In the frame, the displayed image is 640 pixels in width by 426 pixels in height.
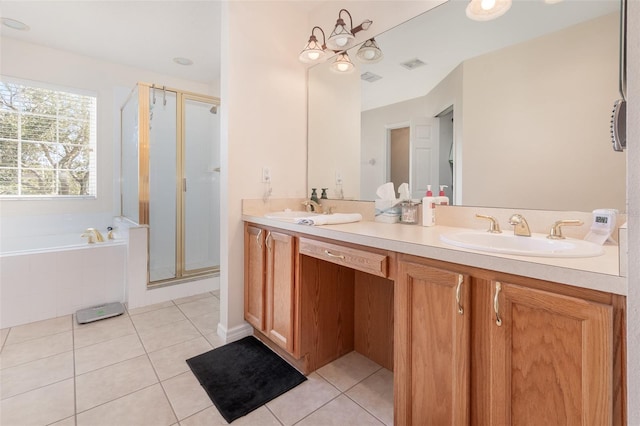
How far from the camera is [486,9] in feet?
4.63

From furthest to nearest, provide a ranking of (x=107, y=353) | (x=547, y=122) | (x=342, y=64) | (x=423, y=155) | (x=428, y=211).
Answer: (x=342, y=64), (x=107, y=353), (x=423, y=155), (x=428, y=211), (x=547, y=122)

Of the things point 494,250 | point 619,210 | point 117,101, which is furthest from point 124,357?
point 117,101

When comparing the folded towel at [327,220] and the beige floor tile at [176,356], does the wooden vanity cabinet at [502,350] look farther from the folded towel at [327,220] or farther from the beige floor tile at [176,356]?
the beige floor tile at [176,356]

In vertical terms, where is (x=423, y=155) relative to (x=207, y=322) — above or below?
above

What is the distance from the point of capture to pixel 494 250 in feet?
2.92

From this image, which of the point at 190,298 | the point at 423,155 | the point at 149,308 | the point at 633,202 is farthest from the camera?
the point at 190,298

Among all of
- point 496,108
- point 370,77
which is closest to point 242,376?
point 496,108

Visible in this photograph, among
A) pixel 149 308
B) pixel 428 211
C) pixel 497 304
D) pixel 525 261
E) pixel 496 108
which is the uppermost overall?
pixel 496 108

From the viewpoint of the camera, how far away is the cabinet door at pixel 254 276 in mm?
1891

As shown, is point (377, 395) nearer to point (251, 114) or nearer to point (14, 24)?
point (251, 114)

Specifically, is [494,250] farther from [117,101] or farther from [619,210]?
[117,101]

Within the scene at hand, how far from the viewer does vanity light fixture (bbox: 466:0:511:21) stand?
1.36 metres

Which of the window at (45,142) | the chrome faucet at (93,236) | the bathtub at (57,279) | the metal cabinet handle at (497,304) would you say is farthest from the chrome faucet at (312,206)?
the window at (45,142)

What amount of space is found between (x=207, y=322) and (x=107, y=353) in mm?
652
